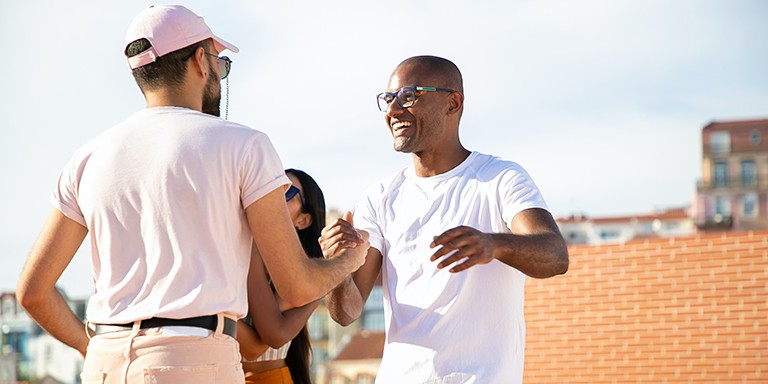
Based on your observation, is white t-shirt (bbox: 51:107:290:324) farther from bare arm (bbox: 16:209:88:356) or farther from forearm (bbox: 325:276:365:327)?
forearm (bbox: 325:276:365:327)

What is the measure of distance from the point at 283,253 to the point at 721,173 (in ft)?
335

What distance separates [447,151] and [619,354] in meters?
7.31

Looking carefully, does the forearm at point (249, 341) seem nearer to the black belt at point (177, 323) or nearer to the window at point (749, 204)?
the black belt at point (177, 323)

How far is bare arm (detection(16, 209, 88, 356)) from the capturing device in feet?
10.7

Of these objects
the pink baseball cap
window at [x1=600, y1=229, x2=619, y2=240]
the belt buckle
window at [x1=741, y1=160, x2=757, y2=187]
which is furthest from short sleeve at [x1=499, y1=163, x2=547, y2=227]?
window at [x1=741, y1=160, x2=757, y2=187]

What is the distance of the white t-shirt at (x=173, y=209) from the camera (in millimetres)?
3031

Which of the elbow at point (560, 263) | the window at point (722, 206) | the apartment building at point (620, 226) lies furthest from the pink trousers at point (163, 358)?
the window at point (722, 206)

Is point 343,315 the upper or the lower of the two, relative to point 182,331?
lower

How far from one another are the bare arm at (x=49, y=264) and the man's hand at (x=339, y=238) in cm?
79

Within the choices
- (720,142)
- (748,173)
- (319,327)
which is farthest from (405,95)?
(720,142)

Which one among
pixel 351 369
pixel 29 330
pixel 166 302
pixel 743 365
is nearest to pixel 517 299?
pixel 166 302

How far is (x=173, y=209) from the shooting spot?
3.04 meters

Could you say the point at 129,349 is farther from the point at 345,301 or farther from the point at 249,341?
the point at 345,301

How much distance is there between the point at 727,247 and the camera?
35.2ft
